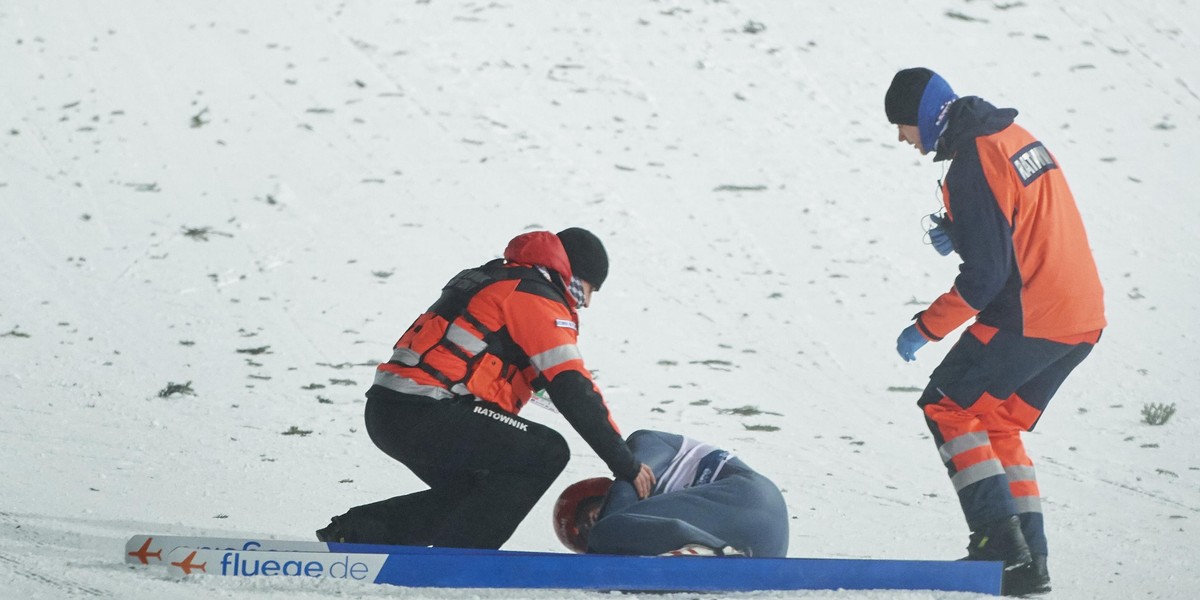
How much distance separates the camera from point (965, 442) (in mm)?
3717

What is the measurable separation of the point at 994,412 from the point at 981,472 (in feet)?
0.80

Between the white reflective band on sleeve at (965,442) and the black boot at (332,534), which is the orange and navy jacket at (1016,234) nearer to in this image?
the white reflective band on sleeve at (965,442)

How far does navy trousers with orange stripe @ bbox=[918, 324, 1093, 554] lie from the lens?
3643mm

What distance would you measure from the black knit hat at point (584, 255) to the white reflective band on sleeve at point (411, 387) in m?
0.56

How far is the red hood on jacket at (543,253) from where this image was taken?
364cm

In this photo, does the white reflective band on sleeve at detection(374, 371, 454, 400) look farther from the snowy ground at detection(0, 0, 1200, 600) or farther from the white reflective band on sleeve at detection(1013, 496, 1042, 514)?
the white reflective band on sleeve at detection(1013, 496, 1042, 514)

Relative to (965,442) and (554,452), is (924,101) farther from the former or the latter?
(554,452)

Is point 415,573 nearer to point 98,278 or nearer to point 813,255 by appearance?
point 98,278

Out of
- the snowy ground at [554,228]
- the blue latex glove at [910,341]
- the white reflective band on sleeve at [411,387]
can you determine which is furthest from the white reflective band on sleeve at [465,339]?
the blue latex glove at [910,341]

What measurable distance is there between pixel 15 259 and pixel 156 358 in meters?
A: 1.80

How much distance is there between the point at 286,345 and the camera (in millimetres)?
6598

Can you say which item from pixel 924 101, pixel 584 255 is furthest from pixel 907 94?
pixel 584 255

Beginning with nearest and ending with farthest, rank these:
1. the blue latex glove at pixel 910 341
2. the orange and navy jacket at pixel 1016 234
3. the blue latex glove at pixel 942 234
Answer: the orange and navy jacket at pixel 1016 234 → the blue latex glove at pixel 942 234 → the blue latex glove at pixel 910 341

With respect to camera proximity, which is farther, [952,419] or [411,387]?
[952,419]
